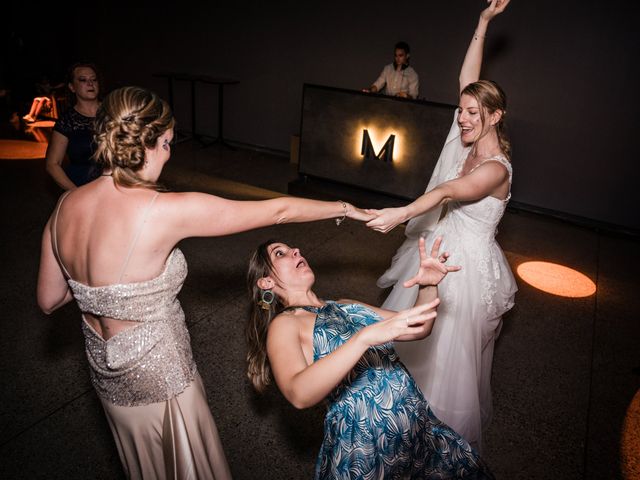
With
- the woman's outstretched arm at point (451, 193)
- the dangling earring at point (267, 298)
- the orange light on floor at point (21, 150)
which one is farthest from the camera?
the orange light on floor at point (21, 150)

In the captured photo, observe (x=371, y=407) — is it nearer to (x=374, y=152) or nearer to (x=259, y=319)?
(x=259, y=319)

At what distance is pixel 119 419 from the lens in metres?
1.58

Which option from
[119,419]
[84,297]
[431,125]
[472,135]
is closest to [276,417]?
[119,419]

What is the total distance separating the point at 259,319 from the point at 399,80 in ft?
19.5

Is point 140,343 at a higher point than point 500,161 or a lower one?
lower

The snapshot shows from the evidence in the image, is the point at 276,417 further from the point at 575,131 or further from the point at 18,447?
the point at 575,131

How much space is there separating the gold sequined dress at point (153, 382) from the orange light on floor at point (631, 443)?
2270mm

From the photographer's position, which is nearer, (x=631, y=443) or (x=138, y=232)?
(x=138, y=232)

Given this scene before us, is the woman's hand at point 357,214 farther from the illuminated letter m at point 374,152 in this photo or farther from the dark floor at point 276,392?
the illuminated letter m at point 374,152

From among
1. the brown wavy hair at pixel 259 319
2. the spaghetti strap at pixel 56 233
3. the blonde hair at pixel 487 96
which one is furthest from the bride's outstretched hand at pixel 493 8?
the spaghetti strap at pixel 56 233

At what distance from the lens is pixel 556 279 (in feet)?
14.8

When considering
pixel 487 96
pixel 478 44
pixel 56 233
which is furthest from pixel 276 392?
pixel 478 44

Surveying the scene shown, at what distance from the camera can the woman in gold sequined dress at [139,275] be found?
136 cm

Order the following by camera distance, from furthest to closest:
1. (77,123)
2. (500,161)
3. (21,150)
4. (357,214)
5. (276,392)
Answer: (21,150) < (77,123) < (276,392) < (500,161) < (357,214)
